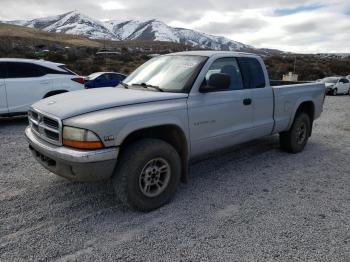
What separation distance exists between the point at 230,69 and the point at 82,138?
2570 mm

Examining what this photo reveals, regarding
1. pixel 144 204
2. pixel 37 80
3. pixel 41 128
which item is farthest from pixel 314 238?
pixel 37 80

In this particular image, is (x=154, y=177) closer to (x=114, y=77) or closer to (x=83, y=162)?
(x=83, y=162)

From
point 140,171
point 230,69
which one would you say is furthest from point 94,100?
point 230,69

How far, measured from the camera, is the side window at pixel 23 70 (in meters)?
8.44

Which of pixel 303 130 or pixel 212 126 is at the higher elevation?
pixel 212 126

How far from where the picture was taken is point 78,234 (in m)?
3.41

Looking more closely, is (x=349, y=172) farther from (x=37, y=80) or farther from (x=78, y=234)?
(x=37, y=80)

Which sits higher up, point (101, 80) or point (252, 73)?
point (252, 73)

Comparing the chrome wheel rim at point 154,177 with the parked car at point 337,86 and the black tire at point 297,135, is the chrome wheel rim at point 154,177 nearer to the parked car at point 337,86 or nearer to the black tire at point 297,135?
the black tire at point 297,135

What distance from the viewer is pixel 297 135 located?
6.46 metres

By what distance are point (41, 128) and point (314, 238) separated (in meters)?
3.18

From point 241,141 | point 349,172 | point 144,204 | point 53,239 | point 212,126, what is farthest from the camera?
point 349,172

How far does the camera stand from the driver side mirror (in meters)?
4.21

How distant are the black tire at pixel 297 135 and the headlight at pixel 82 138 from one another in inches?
161
